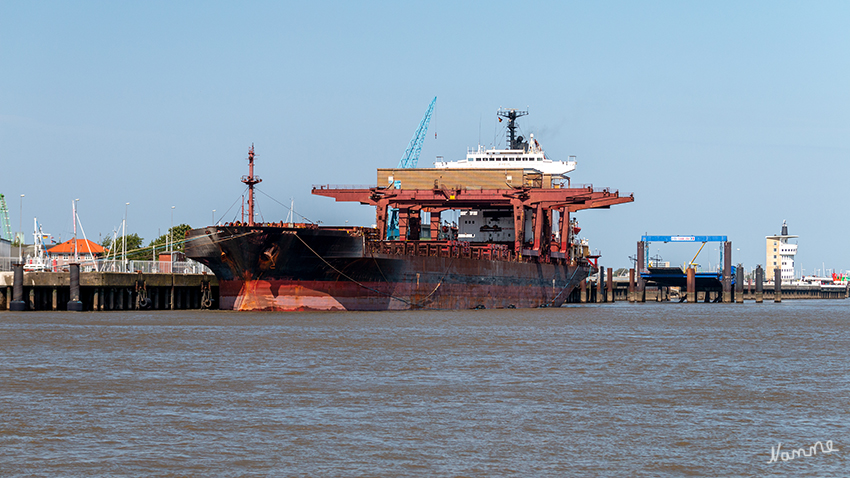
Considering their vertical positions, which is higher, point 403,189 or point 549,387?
point 403,189

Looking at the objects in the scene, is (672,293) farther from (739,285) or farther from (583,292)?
(583,292)

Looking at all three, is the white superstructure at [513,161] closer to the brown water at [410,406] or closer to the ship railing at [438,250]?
the ship railing at [438,250]

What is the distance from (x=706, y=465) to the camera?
36.2 ft

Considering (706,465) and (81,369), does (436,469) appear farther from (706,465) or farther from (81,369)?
(81,369)

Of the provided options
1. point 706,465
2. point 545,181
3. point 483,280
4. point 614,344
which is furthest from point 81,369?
point 545,181

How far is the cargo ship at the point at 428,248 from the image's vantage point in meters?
41.8

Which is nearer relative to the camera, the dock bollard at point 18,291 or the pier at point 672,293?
the dock bollard at point 18,291

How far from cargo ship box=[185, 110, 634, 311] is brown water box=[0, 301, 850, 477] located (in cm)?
1434

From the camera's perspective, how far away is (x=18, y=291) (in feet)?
135

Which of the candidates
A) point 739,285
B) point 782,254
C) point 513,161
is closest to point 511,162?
point 513,161

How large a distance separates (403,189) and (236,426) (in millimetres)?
43968

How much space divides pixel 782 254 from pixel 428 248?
147 meters

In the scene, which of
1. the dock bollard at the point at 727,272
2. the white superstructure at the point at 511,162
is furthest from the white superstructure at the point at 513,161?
the dock bollard at the point at 727,272

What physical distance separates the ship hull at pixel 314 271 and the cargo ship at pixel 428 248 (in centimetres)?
5
